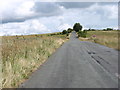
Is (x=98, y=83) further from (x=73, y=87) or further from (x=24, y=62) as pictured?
(x=24, y=62)

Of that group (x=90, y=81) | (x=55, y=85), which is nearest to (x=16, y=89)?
(x=55, y=85)

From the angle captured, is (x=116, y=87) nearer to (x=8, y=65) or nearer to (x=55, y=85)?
(x=55, y=85)

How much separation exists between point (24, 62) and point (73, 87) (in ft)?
13.9

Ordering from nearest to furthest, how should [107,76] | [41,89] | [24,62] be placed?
[41,89], [107,76], [24,62]

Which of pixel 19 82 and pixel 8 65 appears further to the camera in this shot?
pixel 8 65

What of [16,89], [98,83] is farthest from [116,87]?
[16,89]

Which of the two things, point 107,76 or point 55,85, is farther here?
point 107,76

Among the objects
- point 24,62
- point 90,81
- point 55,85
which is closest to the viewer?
point 55,85

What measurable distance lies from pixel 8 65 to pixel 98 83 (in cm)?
394

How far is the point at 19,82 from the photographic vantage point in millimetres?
8180

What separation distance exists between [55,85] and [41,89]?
2.24 ft

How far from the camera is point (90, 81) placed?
803 centimetres

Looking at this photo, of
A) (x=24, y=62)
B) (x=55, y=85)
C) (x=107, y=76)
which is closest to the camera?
(x=55, y=85)

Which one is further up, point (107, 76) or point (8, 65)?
point (8, 65)
